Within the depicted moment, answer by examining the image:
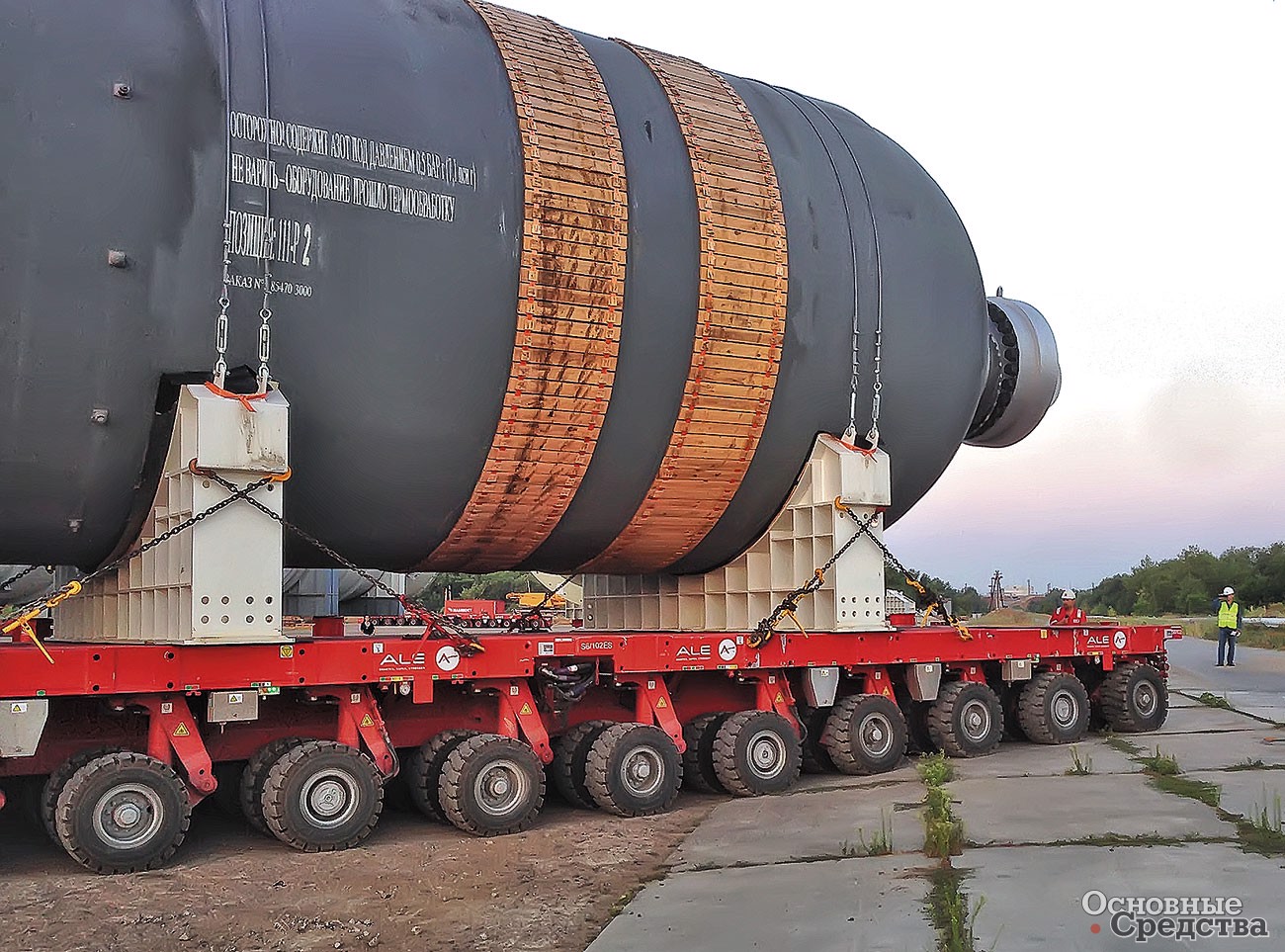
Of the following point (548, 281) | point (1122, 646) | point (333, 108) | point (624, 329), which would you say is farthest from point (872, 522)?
point (333, 108)

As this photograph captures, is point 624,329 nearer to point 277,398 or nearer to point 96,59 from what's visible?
point 277,398

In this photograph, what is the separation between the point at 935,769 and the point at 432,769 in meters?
3.67

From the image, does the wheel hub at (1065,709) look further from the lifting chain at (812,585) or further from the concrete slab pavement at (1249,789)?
the lifting chain at (812,585)

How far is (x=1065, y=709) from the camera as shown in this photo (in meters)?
13.0

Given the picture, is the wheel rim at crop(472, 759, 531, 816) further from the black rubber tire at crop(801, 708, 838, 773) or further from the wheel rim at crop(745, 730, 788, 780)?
the black rubber tire at crop(801, 708, 838, 773)

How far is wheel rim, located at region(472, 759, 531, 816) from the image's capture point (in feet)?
29.5

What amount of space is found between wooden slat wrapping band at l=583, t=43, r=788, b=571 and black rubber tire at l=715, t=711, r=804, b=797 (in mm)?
1553

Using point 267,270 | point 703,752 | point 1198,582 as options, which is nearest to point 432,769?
point 703,752

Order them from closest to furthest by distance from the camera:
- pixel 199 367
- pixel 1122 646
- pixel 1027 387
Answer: pixel 199 367 < pixel 1027 387 < pixel 1122 646

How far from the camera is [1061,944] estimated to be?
5.73m

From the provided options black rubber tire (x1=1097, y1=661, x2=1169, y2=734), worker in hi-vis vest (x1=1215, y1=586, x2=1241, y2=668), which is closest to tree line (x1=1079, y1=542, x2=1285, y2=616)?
worker in hi-vis vest (x1=1215, y1=586, x2=1241, y2=668)

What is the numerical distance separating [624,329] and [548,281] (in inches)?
→ 27.5

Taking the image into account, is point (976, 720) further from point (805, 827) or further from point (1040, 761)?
point (805, 827)

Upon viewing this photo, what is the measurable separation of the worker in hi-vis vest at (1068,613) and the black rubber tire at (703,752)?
453 cm
